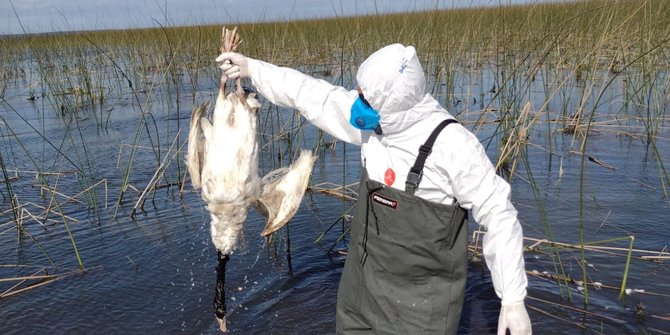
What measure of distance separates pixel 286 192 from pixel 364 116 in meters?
0.79

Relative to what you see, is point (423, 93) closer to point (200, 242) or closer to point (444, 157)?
point (444, 157)

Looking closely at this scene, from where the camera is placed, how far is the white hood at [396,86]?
2.18 m

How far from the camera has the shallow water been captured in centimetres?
352

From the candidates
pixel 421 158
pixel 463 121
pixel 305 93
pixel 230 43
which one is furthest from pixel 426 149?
pixel 463 121

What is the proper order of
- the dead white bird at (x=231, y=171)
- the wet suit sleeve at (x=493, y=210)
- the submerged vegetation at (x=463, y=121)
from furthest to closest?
the submerged vegetation at (x=463, y=121) → the dead white bird at (x=231, y=171) → the wet suit sleeve at (x=493, y=210)

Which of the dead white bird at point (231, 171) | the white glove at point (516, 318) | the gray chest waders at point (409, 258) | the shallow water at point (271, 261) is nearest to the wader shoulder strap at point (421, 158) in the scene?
the gray chest waders at point (409, 258)

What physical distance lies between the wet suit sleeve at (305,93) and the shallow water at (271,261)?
5.01ft

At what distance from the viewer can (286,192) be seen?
288 centimetres

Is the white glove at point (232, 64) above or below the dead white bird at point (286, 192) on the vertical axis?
above

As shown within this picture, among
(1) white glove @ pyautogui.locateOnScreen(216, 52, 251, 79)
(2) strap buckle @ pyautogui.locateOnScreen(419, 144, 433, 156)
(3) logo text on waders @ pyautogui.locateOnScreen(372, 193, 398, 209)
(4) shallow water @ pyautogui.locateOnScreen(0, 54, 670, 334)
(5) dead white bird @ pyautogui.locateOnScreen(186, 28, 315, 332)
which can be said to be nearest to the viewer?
(2) strap buckle @ pyautogui.locateOnScreen(419, 144, 433, 156)

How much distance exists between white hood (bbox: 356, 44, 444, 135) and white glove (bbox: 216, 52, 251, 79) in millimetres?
601

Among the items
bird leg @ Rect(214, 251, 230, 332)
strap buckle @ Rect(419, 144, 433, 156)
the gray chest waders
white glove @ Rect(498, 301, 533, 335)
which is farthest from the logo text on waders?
bird leg @ Rect(214, 251, 230, 332)

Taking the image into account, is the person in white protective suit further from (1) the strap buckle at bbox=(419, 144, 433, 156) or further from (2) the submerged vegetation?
(2) the submerged vegetation

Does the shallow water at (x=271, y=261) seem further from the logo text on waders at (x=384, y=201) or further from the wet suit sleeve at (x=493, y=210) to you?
the logo text on waders at (x=384, y=201)
